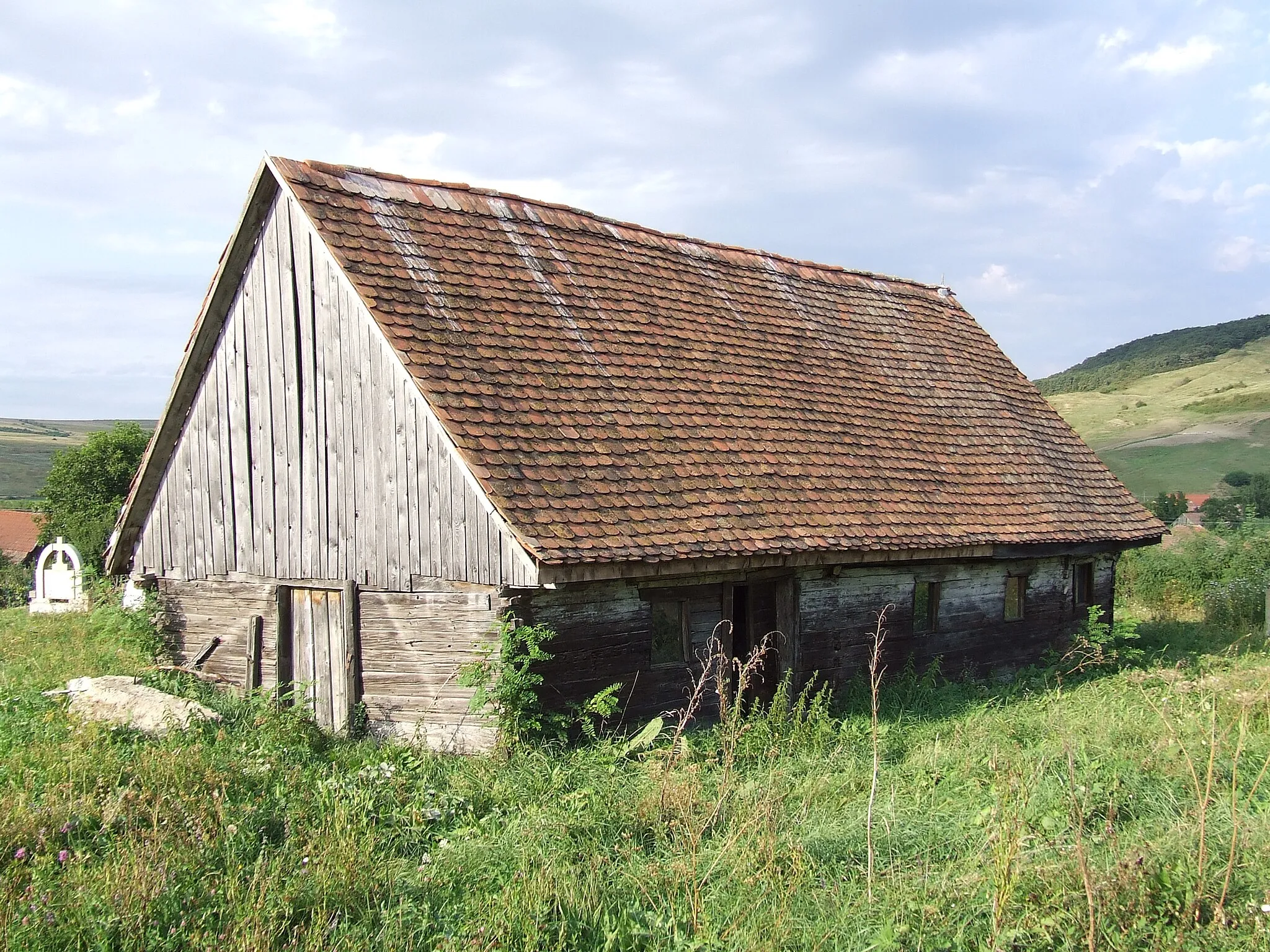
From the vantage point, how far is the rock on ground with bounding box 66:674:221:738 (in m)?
8.00

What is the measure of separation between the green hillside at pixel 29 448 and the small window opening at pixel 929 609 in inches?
2868

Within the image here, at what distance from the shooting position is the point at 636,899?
18.1ft

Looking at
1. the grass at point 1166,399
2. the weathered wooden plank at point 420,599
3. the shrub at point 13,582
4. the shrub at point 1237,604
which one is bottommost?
the shrub at point 13,582

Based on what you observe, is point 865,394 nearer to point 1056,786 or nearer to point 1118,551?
point 1118,551

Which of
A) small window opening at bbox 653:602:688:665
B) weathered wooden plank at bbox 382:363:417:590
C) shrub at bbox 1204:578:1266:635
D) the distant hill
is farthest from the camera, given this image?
the distant hill

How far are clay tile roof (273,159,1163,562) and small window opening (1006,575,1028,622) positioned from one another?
0.88m

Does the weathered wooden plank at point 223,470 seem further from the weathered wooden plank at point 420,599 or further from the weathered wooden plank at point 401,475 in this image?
the weathered wooden plank at point 401,475

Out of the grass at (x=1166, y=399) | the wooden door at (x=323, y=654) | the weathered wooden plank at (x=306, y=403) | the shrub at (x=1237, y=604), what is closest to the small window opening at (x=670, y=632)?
the wooden door at (x=323, y=654)

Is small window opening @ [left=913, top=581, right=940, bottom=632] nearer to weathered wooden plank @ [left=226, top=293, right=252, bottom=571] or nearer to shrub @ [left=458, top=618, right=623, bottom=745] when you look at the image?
shrub @ [left=458, top=618, right=623, bottom=745]

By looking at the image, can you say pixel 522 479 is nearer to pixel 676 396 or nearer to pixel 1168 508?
pixel 676 396

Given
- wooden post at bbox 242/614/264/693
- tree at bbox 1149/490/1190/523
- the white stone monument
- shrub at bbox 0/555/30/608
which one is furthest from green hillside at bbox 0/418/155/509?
wooden post at bbox 242/614/264/693

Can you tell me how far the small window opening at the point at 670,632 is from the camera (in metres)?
9.54

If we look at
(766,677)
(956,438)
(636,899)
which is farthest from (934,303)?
(636,899)

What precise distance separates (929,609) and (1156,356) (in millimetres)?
98607
